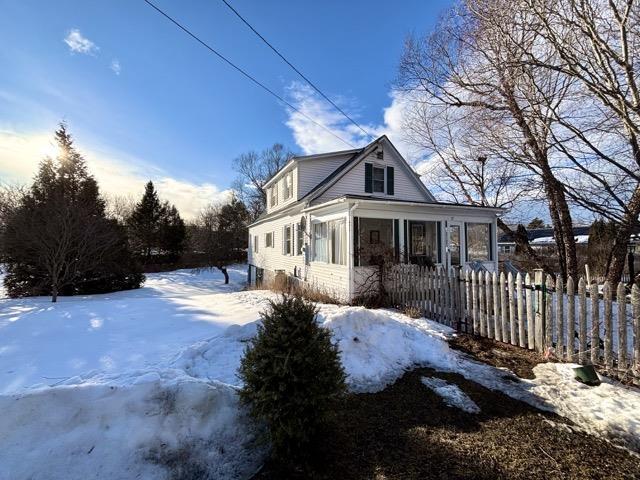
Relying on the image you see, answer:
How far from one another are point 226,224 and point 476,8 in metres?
36.9

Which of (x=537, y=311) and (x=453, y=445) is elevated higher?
(x=537, y=311)

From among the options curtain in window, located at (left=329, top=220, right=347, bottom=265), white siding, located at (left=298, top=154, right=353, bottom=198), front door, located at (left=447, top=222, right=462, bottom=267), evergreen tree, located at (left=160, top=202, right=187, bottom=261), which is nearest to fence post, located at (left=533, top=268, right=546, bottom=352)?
curtain in window, located at (left=329, top=220, right=347, bottom=265)

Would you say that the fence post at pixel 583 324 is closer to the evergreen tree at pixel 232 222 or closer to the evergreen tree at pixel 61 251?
the evergreen tree at pixel 61 251

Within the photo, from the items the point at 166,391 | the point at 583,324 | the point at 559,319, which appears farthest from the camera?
the point at 559,319

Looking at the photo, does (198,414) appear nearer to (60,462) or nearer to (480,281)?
(60,462)

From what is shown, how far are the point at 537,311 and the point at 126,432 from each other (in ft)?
19.1

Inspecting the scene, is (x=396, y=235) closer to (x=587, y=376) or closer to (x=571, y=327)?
(x=571, y=327)

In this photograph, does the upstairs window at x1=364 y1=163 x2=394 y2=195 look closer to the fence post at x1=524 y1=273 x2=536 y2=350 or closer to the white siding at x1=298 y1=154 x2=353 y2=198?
the white siding at x1=298 y1=154 x2=353 y2=198

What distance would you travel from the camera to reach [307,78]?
994 cm

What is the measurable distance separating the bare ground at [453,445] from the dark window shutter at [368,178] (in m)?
11.4

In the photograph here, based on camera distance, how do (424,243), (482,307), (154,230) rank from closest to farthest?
(482,307), (424,243), (154,230)

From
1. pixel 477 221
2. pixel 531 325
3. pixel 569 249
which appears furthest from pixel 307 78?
pixel 569 249

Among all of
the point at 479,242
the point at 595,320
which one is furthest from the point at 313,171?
the point at 595,320

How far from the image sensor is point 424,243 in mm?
12984
